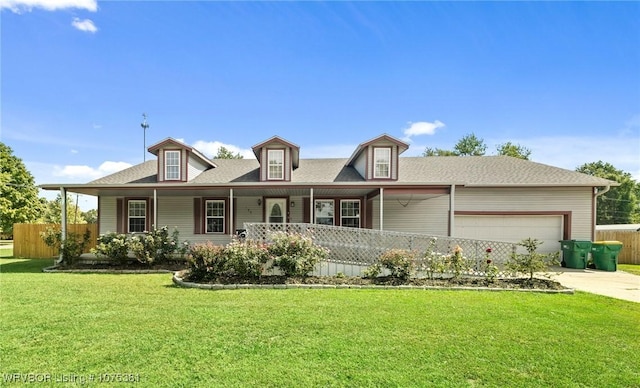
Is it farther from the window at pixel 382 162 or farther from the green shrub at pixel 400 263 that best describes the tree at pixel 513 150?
the green shrub at pixel 400 263

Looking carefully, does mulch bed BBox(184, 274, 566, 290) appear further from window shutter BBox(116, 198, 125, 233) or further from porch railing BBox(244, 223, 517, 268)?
window shutter BBox(116, 198, 125, 233)

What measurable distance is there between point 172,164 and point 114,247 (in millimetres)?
4290

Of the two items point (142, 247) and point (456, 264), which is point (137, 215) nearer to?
point (142, 247)

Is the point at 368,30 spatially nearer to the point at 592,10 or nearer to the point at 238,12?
the point at 238,12

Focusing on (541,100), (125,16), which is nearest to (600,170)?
(541,100)

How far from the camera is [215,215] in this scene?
46.9 feet

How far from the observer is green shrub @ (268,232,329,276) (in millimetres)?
8484

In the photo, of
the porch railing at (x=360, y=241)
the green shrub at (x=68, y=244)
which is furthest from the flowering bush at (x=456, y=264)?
the green shrub at (x=68, y=244)

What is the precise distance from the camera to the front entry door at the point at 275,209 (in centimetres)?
1428

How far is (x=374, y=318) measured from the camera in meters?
5.29

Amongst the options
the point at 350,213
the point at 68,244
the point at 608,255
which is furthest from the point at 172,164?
the point at 608,255

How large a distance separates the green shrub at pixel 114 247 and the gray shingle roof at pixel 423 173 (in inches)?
105

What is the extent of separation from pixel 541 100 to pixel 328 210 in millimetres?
10879

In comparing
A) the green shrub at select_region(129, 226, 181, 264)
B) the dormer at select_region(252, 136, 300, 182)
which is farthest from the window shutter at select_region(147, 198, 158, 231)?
the dormer at select_region(252, 136, 300, 182)
